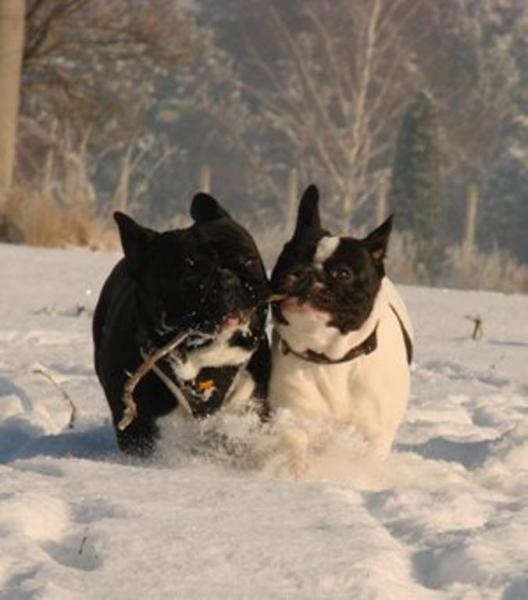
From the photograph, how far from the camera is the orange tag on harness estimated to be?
3.81 metres

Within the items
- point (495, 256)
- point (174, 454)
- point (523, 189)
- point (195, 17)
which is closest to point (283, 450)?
point (174, 454)

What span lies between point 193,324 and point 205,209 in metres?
0.69

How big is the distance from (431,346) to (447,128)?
99.5 ft

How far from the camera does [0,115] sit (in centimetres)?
1524

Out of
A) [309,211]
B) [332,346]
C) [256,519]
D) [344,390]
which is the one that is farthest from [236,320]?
[256,519]

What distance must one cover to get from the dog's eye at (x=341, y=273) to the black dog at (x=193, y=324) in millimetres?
170

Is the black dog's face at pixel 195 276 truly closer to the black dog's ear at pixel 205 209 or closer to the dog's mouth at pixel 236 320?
the dog's mouth at pixel 236 320

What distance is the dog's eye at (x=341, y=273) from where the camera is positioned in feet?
12.7

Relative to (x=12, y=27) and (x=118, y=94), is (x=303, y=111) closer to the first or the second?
(x=118, y=94)

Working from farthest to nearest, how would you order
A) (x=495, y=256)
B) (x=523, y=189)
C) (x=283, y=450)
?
1. (x=523, y=189)
2. (x=495, y=256)
3. (x=283, y=450)

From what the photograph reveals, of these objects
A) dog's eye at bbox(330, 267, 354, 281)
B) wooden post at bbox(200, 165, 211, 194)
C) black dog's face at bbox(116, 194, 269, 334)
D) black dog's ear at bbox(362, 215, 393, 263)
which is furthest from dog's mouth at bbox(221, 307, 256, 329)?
wooden post at bbox(200, 165, 211, 194)

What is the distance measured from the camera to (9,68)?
15.2m

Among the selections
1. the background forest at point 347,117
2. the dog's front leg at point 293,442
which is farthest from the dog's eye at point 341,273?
the background forest at point 347,117

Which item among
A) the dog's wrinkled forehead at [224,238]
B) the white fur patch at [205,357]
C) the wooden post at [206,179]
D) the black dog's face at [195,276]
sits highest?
the dog's wrinkled forehead at [224,238]
